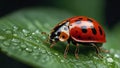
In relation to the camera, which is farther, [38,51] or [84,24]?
[84,24]

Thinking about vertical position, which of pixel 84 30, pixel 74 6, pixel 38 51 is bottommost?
pixel 38 51

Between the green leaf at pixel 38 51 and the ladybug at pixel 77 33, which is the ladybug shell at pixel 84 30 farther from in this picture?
the green leaf at pixel 38 51

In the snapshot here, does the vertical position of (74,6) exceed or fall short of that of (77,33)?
it exceeds it

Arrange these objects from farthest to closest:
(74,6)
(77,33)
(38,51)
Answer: (74,6) < (77,33) < (38,51)

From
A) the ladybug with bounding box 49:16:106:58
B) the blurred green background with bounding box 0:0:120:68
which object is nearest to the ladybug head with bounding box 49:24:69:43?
the ladybug with bounding box 49:16:106:58

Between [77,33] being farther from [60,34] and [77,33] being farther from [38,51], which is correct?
[38,51]

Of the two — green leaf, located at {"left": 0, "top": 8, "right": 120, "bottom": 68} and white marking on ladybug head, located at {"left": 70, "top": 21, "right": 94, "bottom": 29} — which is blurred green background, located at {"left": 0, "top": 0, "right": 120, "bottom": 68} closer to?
green leaf, located at {"left": 0, "top": 8, "right": 120, "bottom": 68}

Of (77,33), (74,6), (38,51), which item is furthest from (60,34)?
(74,6)

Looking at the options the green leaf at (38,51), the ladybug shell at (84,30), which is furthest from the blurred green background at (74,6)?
the ladybug shell at (84,30)
